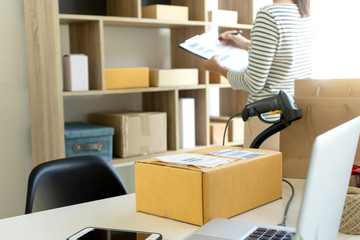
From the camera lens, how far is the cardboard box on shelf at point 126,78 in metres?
2.73

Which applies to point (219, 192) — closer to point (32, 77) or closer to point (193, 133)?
point (32, 77)

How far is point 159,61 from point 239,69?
2.91 ft

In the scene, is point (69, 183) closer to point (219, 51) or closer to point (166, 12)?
point (219, 51)

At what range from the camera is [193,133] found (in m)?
3.14

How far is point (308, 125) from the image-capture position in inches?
59.3

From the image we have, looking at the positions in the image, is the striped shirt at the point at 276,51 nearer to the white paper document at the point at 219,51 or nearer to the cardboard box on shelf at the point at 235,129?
the white paper document at the point at 219,51

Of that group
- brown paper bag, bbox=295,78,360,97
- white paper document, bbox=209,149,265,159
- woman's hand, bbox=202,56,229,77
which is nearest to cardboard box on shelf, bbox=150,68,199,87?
woman's hand, bbox=202,56,229,77

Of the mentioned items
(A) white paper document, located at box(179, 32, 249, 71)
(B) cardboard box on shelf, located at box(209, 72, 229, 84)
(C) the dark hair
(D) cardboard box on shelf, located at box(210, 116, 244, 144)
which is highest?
(C) the dark hair

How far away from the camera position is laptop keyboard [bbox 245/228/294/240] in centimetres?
101

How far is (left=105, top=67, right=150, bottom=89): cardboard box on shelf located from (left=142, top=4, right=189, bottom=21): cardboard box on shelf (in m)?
0.35

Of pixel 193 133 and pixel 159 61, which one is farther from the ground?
pixel 159 61

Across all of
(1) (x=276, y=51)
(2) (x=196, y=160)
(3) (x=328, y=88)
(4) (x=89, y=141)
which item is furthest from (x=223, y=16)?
(2) (x=196, y=160)

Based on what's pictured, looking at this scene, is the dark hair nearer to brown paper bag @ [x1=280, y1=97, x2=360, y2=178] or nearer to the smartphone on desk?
brown paper bag @ [x1=280, y1=97, x2=360, y2=178]

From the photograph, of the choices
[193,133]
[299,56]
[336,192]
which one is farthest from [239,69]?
[336,192]
